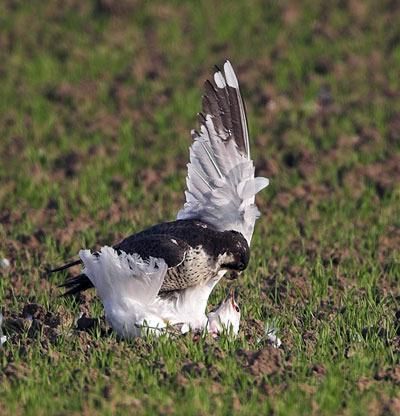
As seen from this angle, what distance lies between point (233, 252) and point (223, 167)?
1.60ft

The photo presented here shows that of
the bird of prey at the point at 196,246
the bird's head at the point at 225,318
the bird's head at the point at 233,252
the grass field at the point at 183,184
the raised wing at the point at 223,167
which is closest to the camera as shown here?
the grass field at the point at 183,184

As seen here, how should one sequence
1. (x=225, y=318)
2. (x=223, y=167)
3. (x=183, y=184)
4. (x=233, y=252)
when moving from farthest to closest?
(x=183, y=184), (x=223, y=167), (x=233, y=252), (x=225, y=318)

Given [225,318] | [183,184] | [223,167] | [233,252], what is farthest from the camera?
[183,184]

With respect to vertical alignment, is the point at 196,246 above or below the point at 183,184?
above

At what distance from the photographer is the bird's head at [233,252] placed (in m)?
6.32

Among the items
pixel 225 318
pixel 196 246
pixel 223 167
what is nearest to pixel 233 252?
pixel 196 246

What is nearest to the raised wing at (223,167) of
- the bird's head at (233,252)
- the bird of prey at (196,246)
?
the bird of prey at (196,246)

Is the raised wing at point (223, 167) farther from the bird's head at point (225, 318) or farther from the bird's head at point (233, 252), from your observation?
the bird's head at point (225, 318)

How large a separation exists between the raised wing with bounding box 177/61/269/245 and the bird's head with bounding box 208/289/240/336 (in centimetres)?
47

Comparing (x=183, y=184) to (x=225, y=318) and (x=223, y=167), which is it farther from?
(x=225, y=318)

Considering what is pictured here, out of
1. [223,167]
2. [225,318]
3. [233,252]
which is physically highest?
[223,167]

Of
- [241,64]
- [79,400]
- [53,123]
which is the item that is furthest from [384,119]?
[79,400]

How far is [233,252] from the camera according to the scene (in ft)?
20.8

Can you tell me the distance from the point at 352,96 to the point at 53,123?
2.74 m
